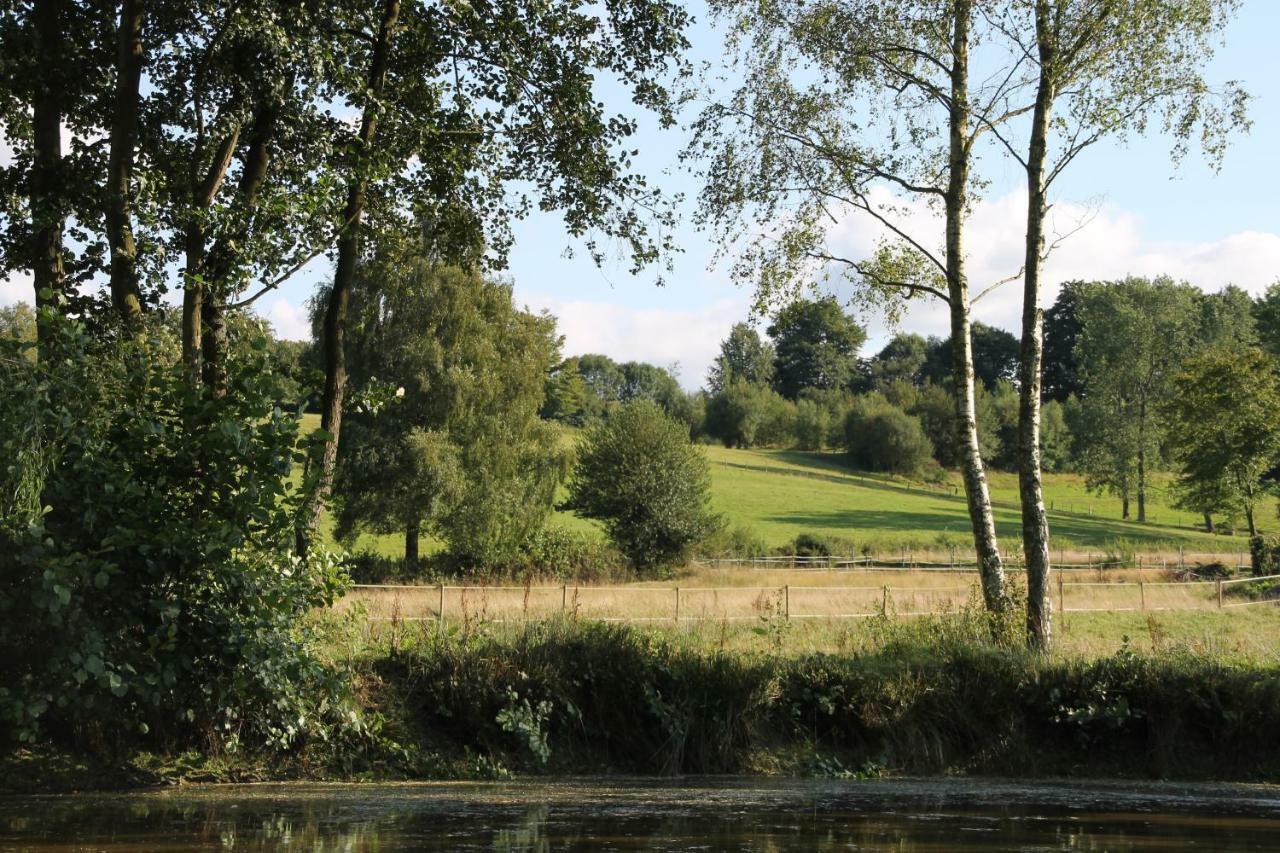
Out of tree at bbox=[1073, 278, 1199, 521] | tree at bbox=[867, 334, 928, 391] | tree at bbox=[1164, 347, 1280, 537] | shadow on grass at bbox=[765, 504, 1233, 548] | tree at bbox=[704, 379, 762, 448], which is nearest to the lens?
tree at bbox=[1164, 347, 1280, 537]

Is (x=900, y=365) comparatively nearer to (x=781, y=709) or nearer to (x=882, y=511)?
(x=882, y=511)

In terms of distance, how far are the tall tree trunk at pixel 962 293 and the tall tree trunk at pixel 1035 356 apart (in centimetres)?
64

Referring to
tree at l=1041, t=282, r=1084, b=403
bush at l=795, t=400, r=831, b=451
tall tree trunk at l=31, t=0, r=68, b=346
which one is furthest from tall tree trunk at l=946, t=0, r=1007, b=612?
tree at l=1041, t=282, r=1084, b=403

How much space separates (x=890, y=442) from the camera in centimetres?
10694

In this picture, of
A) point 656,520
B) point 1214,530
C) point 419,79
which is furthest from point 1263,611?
point 1214,530

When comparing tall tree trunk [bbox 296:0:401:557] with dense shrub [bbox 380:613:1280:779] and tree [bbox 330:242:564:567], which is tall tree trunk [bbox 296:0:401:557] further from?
tree [bbox 330:242:564:567]

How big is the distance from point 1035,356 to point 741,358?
15074 centimetres

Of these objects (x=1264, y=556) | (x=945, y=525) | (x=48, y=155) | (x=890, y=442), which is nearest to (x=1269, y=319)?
(x=890, y=442)

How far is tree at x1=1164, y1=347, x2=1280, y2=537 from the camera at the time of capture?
1969 inches

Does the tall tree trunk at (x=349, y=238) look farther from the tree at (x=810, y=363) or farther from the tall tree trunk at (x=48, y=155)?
the tree at (x=810, y=363)

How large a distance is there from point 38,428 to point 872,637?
11.8 metres

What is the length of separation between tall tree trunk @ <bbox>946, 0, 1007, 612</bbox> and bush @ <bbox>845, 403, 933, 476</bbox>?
88723mm

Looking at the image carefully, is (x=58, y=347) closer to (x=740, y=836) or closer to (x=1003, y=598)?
(x=740, y=836)

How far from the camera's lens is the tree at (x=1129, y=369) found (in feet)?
280
